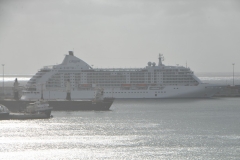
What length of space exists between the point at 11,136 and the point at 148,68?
4569 centimetres

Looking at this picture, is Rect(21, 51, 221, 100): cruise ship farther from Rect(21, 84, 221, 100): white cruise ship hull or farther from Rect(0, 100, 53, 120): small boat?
Rect(0, 100, 53, 120): small boat

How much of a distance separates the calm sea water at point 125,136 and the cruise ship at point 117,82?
72.0 feet

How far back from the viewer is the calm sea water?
36.6m

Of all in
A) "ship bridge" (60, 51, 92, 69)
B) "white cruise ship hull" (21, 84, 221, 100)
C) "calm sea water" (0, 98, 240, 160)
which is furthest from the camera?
"ship bridge" (60, 51, 92, 69)

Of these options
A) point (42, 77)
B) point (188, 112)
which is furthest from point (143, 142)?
point (42, 77)

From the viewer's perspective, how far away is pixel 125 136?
4291 cm

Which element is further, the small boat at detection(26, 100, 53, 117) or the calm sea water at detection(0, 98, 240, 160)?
the small boat at detection(26, 100, 53, 117)

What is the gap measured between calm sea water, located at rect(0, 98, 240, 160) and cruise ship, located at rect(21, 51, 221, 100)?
21.9 metres

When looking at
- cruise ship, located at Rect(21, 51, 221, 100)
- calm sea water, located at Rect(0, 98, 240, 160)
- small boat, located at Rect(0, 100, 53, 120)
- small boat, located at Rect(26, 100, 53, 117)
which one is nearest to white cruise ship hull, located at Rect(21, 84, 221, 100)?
cruise ship, located at Rect(21, 51, 221, 100)

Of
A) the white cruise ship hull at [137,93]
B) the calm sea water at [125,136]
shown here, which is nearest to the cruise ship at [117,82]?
the white cruise ship hull at [137,93]

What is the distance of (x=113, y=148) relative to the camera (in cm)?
3816

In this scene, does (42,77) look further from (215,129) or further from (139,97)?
(215,129)

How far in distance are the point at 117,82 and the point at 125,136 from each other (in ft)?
142

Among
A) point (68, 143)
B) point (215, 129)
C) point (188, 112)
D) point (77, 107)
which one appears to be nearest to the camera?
point (68, 143)
